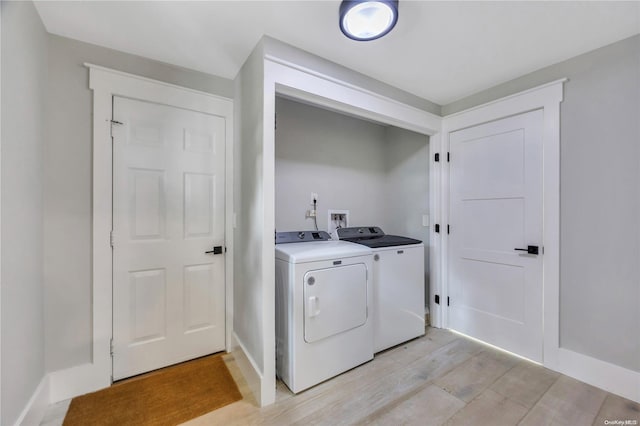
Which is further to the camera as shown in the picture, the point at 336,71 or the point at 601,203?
the point at 336,71

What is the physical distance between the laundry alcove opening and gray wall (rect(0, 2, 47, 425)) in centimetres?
160

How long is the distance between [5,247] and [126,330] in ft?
3.24

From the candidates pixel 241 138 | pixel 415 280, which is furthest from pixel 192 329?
pixel 415 280

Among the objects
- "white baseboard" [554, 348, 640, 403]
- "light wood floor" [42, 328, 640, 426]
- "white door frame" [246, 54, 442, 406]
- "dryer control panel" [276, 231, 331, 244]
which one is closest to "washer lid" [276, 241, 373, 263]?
"white door frame" [246, 54, 442, 406]

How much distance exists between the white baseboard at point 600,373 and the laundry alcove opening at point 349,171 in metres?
1.18

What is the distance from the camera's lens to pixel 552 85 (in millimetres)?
1997

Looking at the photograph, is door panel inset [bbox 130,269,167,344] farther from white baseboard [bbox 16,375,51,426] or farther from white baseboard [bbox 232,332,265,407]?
white baseboard [bbox 232,332,265,407]

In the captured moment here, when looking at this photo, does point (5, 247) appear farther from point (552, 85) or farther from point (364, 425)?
point (552, 85)

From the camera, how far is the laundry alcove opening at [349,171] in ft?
8.41

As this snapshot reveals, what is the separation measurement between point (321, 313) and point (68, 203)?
6.18 ft

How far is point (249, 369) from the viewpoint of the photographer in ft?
6.07

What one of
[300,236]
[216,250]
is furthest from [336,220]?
[216,250]

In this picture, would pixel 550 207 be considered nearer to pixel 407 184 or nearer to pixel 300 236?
pixel 407 184

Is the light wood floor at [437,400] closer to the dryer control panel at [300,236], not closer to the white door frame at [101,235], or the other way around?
the white door frame at [101,235]
